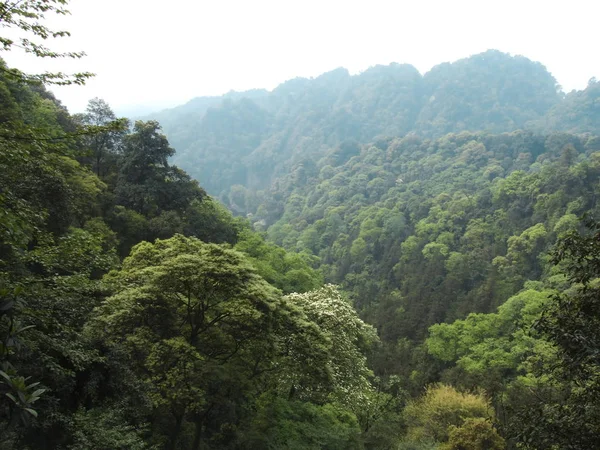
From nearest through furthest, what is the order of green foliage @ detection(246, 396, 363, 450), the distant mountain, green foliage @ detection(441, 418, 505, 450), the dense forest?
the dense forest, green foliage @ detection(246, 396, 363, 450), green foliage @ detection(441, 418, 505, 450), the distant mountain

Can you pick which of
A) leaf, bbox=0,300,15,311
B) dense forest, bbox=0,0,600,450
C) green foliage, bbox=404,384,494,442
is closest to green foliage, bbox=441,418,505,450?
dense forest, bbox=0,0,600,450

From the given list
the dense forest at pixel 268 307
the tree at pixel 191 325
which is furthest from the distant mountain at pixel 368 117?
the tree at pixel 191 325

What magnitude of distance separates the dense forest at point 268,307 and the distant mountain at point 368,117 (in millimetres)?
67871

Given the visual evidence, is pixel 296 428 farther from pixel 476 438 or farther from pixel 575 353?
pixel 476 438

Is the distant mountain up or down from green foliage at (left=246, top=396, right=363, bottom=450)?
up

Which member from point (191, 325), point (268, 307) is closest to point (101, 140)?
point (191, 325)

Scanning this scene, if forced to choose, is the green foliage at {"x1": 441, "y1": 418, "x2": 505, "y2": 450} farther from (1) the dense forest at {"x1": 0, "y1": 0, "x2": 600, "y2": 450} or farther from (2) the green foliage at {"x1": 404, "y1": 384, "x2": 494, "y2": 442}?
(2) the green foliage at {"x1": 404, "y1": 384, "x2": 494, "y2": 442}

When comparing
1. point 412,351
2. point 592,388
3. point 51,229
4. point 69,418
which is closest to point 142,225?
point 51,229

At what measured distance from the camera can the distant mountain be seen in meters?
148

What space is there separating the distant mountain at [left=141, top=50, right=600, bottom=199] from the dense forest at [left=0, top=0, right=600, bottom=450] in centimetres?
6787

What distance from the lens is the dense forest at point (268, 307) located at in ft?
19.7

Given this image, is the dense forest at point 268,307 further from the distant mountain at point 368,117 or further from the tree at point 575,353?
the distant mountain at point 368,117

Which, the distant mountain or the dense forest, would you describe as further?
the distant mountain

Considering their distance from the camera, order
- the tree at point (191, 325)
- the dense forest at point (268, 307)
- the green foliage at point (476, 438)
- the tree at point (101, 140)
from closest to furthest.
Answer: the dense forest at point (268, 307), the tree at point (191, 325), the green foliage at point (476, 438), the tree at point (101, 140)
